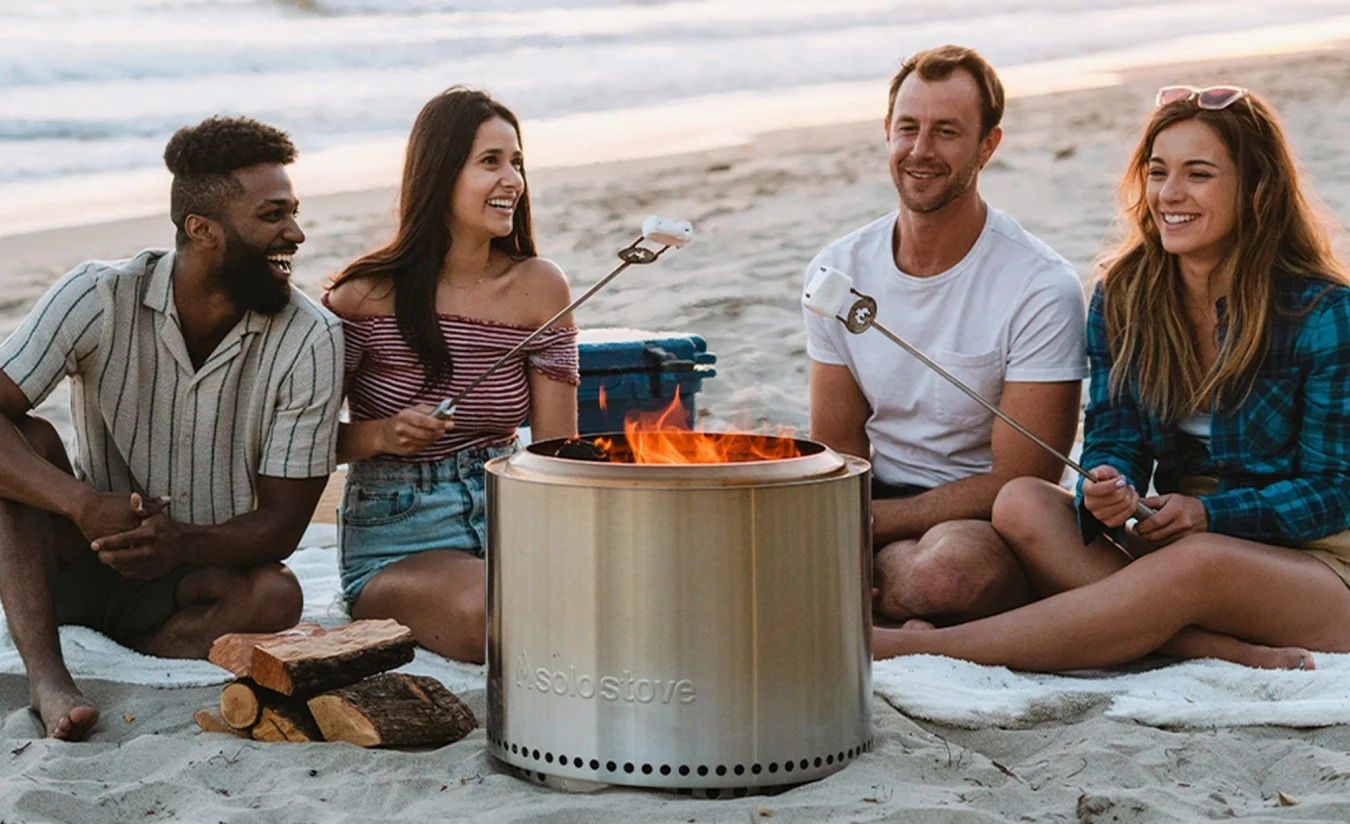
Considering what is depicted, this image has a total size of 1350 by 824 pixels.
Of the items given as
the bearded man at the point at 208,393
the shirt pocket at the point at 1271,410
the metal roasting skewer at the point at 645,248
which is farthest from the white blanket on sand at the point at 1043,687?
the metal roasting skewer at the point at 645,248

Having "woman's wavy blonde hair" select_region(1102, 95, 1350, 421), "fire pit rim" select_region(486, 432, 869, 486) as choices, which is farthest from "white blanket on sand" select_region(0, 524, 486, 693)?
"woman's wavy blonde hair" select_region(1102, 95, 1350, 421)

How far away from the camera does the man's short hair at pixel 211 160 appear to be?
362 centimetres

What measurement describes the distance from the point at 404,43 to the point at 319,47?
782 mm

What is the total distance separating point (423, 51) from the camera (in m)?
14.7

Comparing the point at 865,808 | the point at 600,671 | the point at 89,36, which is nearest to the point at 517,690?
the point at 600,671

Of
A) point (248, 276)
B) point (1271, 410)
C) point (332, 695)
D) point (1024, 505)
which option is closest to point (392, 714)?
point (332, 695)

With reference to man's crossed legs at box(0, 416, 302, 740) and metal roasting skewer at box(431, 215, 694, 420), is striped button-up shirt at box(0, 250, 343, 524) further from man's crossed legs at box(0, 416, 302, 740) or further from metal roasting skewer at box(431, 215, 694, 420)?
metal roasting skewer at box(431, 215, 694, 420)

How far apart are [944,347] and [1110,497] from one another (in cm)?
71

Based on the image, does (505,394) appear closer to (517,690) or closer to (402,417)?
(402,417)

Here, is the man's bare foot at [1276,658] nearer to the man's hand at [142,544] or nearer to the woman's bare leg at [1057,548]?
the woman's bare leg at [1057,548]

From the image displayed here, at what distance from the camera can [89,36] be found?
13781mm

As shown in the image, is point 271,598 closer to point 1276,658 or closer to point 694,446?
point 694,446

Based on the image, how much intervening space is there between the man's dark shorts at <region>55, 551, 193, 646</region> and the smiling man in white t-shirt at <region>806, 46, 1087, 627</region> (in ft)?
5.08

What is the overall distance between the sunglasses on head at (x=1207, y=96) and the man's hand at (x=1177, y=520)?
2.78 ft
